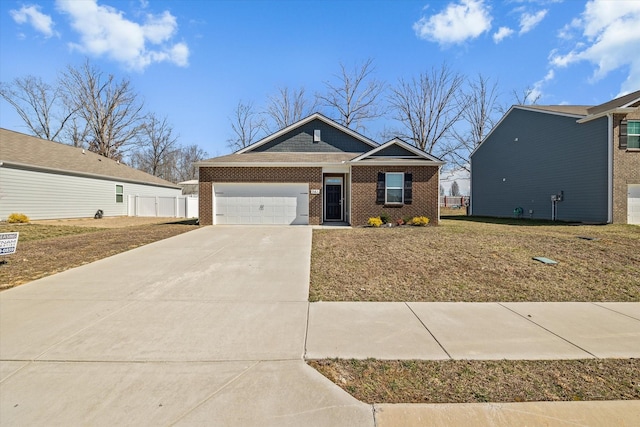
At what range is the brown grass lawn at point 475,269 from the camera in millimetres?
5551

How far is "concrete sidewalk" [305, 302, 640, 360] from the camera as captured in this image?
11.4 ft

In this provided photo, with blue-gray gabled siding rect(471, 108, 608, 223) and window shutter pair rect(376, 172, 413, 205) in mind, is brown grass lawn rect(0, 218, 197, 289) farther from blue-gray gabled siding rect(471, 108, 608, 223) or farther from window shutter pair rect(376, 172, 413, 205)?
blue-gray gabled siding rect(471, 108, 608, 223)

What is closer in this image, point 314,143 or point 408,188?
point 408,188

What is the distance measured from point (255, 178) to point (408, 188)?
7.14 meters

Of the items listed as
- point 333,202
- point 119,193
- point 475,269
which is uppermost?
point 119,193

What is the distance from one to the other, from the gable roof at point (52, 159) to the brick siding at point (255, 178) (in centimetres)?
1074

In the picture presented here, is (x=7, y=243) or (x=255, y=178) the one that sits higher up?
(x=255, y=178)

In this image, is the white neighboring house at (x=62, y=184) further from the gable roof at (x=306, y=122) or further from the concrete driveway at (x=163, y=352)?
the concrete driveway at (x=163, y=352)

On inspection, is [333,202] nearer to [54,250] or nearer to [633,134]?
[54,250]

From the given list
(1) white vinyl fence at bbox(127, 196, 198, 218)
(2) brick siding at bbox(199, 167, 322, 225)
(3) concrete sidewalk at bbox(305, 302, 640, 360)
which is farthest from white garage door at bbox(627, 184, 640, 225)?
(1) white vinyl fence at bbox(127, 196, 198, 218)

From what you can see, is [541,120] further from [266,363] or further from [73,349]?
[73,349]

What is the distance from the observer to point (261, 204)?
47.4 ft

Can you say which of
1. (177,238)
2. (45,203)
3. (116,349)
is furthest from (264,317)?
(45,203)

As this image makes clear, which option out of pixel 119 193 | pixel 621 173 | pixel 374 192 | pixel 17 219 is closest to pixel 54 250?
pixel 17 219
